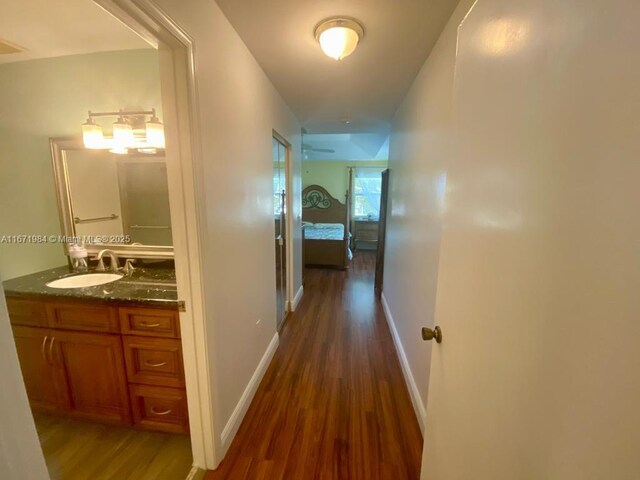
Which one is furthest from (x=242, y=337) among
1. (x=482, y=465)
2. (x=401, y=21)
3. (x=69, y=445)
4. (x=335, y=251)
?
(x=335, y=251)

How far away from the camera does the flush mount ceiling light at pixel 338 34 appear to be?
1.39 meters

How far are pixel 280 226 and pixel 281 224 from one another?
0.04 meters

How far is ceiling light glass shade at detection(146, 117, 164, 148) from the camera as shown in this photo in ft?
5.81

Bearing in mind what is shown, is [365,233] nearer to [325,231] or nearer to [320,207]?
[320,207]

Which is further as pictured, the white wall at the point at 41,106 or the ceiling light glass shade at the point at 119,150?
the ceiling light glass shade at the point at 119,150

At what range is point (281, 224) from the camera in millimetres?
2930

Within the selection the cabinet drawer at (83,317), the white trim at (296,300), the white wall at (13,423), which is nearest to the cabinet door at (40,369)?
the cabinet drawer at (83,317)

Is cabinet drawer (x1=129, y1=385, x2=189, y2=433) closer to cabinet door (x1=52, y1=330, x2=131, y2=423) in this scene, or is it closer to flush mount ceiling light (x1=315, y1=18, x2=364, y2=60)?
cabinet door (x1=52, y1=330, x2=131, y2=423)

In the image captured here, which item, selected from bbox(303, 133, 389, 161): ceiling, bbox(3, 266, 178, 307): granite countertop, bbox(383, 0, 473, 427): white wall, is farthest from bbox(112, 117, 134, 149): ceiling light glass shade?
bbox(303, 133, 389, 161): ceiling

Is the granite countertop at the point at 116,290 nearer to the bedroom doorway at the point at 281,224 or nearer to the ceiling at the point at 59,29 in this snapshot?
the bedroom doorway at the point at 281,224

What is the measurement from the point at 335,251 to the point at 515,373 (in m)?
4.57

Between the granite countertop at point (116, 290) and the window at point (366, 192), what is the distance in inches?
231

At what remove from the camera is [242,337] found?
1.75m

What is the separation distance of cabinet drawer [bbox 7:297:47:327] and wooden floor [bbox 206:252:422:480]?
1295 mm
